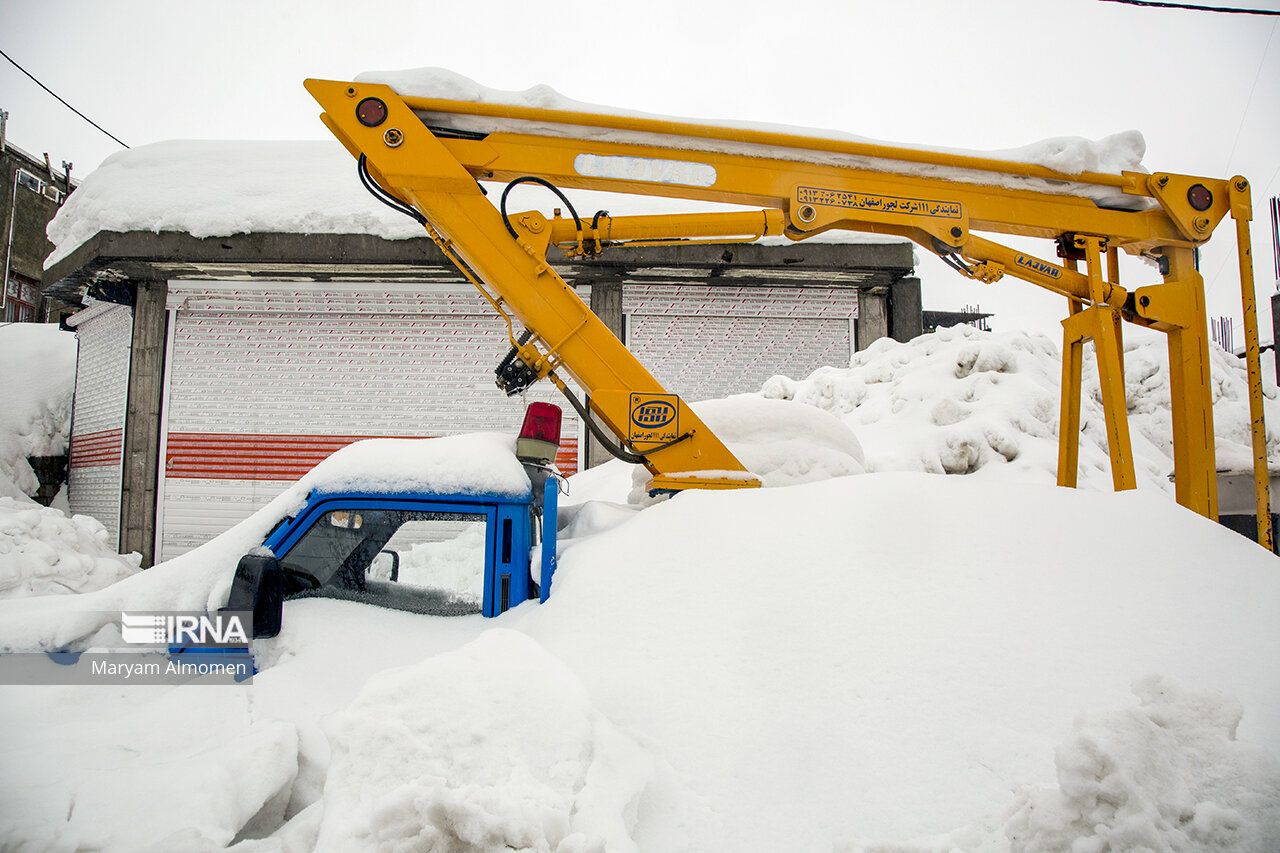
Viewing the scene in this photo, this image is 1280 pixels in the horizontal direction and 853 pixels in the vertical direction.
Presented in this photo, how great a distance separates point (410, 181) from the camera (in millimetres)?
3637

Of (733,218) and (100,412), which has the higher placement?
(733,218)

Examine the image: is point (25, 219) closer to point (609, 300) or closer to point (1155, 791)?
point (609, 300)

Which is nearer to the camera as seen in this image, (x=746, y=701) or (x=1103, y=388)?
(x=746, y=701)

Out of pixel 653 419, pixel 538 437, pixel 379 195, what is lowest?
pixel 538 437

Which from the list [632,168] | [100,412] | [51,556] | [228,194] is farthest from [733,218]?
[100,412]

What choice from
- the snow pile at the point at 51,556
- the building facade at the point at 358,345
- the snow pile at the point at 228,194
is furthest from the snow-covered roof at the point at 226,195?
the snow pile at the point at 51,556

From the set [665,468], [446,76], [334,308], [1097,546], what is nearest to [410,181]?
[446,76]

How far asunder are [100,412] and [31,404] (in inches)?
81.7

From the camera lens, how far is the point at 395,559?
2.70 m

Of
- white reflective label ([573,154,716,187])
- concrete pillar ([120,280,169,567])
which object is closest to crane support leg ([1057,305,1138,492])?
white reflective label ([573,154,716,187])

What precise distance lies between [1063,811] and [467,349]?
789 cm

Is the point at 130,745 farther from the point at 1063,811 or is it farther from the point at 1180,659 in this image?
the point at 1180,659

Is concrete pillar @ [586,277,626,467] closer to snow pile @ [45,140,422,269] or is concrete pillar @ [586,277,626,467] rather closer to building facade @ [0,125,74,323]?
snow pile @ [45,140,422,269]

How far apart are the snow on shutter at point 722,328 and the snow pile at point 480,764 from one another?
22.0 feet
